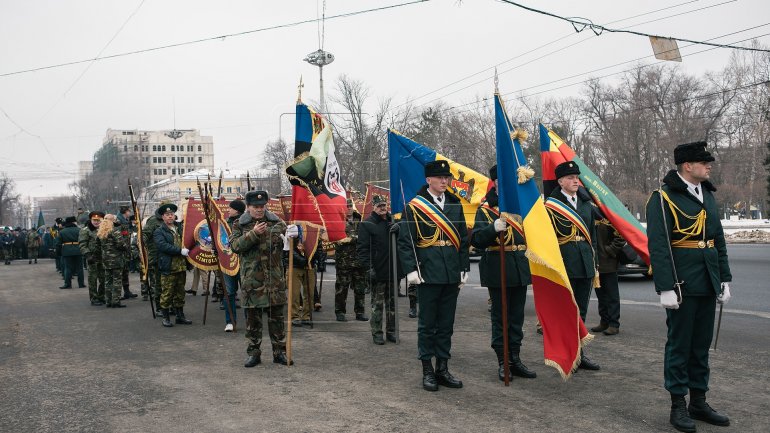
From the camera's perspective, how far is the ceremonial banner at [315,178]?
8852 mm

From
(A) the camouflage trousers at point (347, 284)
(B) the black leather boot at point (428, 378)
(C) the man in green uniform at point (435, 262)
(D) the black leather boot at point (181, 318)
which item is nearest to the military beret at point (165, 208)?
(D) the black leather boot at point (181, 318)

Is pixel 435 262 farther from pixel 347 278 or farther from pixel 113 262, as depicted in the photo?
pixel 113 262

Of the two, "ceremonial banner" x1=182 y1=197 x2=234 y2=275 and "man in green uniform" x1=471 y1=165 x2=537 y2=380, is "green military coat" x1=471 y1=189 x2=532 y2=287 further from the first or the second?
"ceremonial banner" x1=182 y1=197 x2=234 y2=275

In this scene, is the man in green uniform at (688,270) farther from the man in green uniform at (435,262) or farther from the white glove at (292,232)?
the white glove at (292,232)

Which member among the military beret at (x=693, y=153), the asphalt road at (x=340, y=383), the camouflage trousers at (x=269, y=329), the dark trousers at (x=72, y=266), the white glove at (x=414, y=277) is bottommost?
the asphalt road at (x=340, y=383)

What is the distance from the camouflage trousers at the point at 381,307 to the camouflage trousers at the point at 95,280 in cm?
764

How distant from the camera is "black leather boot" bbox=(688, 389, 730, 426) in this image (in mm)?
5082

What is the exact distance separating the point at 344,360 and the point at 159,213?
5.00m

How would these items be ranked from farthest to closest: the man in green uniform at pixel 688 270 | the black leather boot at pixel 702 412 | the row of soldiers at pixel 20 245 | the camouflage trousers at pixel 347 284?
the row of soldiers at pixel 20 245, the camouflage trousers at pixel 347 284, the man in green uniform at pixel 688 270, the black leather boot at pixel 702 412

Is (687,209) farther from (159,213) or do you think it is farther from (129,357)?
(159,213)

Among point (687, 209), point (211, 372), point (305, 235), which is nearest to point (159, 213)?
point (305, 235)

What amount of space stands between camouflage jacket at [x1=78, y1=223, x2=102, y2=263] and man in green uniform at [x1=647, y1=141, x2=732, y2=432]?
12197 millimetres

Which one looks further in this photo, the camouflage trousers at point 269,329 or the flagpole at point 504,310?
the camouflage trousers at point 269,329

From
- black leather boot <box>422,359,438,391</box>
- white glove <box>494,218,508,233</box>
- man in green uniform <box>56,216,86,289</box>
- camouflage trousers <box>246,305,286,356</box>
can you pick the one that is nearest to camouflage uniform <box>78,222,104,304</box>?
man in green uniform <box>56,216,86,289</box>
